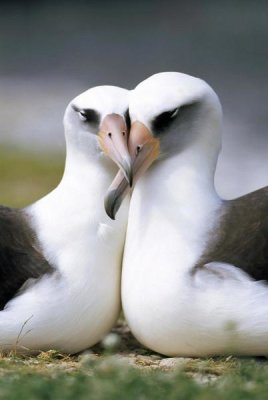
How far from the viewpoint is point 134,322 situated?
7.14m

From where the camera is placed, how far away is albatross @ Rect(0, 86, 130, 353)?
696 centimetres

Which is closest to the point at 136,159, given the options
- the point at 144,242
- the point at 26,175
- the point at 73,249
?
the point at 144,242

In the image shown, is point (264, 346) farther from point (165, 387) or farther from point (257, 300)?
point (165, 387)

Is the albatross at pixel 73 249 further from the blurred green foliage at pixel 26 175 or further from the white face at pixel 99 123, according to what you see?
the blurred green foliage at pixel 26 175

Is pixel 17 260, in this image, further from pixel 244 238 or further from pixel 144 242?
pixel 244 238

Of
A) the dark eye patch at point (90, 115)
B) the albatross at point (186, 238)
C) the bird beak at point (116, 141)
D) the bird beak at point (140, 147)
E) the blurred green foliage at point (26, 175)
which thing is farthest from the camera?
the blurred green foliage at point (26, 175)

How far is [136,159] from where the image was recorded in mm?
6961

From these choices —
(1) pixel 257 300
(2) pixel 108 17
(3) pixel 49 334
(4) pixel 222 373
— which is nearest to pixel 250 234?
(1) pixel 257 300

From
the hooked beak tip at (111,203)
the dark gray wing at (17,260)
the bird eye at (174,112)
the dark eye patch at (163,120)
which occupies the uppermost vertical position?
the bird eye at (174,112)

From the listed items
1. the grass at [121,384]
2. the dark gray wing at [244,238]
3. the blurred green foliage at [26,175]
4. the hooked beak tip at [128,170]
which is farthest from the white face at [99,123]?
the blurred green foliage at [26,175]

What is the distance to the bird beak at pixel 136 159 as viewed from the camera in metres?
6.88

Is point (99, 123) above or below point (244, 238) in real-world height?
above

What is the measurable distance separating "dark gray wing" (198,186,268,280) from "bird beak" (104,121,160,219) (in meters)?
0.55

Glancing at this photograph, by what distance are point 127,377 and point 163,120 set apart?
2.11m
